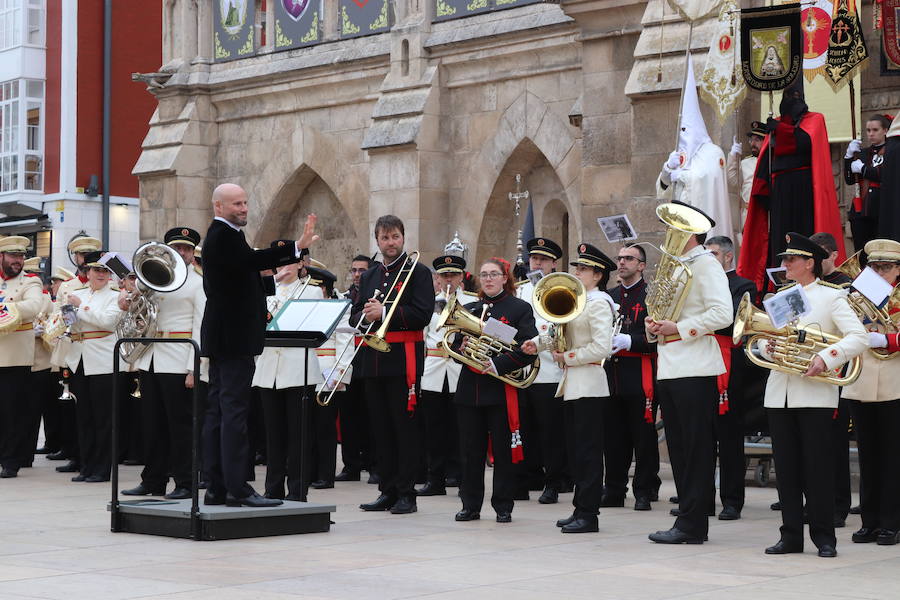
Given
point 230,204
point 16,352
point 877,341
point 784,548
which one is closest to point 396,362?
point 230,204

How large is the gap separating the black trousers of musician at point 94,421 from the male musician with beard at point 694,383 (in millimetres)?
5573

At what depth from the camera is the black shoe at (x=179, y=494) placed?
10.8 metres

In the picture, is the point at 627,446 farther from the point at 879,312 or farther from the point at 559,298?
the point at 879,312

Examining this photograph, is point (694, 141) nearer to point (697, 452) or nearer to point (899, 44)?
point (899, 44)

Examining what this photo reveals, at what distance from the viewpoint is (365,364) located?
33.7 feet

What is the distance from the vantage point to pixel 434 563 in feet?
26.4

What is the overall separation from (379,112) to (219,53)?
177 inches

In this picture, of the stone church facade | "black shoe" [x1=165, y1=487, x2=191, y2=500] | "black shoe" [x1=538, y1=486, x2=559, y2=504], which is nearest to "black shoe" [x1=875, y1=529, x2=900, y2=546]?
"black shoe" [x1=538, y1=486, x2=559, y2=504]

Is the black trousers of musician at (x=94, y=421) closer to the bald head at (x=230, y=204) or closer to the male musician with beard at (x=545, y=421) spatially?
the male musician with beard at (x=545, y=421)

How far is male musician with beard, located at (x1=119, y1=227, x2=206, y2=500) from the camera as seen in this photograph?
434 inches

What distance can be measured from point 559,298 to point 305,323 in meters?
1.66

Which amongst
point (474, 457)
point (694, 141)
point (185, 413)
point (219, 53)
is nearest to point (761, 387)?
point (694, 141)

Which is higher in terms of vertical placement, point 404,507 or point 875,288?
point 875,288

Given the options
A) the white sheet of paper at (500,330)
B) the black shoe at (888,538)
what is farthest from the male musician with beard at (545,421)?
the black shoe at (888,538)
